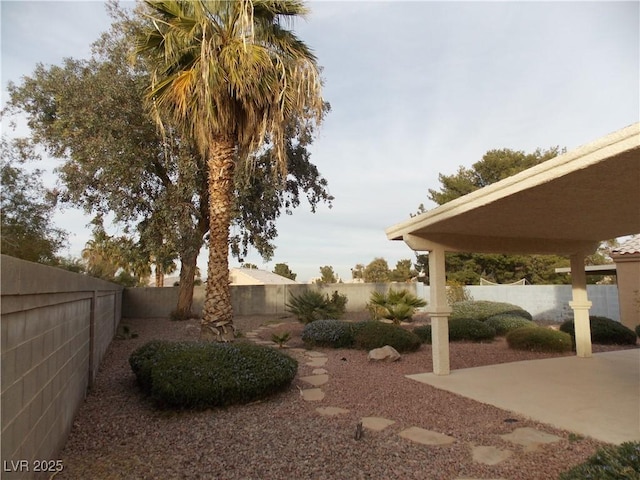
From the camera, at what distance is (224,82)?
7.63 m

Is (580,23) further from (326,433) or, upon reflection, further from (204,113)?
(326,433)

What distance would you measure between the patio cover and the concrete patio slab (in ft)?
2.23

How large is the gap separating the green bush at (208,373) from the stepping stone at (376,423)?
1.35 m

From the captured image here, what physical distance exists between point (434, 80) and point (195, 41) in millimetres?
5531

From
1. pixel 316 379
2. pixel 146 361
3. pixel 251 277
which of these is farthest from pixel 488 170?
pixel 146 361

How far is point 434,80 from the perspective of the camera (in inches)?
398

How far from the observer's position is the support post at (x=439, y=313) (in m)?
6.95

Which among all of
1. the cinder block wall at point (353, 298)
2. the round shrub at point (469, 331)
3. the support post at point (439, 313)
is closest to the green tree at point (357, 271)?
the cinder block wall at point (353, 298)

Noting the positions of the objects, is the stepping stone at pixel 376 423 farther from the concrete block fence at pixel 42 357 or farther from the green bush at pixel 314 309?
the green bush at pixel 314 309

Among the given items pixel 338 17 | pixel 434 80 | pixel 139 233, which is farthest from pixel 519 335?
pixel 139 233

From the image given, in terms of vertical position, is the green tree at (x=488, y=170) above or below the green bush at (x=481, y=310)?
above

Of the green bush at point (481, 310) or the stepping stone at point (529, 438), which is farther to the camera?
the green bush at point (481, 310)

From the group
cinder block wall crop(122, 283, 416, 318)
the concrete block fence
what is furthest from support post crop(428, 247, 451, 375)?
cinder block wall crop(122, 283, 416, 318)

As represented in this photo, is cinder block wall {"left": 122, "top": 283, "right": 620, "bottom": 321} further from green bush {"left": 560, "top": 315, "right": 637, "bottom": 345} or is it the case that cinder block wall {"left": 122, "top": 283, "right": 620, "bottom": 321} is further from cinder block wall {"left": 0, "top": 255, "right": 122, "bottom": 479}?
cinder block wall {"left": 0, "top": 255, "right": 122, "bottom": 479}
